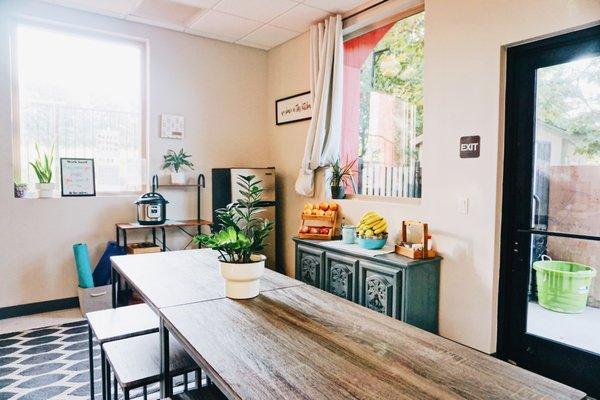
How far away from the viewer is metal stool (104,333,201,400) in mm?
1683

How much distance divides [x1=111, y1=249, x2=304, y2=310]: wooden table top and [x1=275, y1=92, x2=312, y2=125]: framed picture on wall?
2281 mm

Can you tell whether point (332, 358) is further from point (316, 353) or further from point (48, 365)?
point (48, 365)

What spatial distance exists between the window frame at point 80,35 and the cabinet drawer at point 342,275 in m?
2.24

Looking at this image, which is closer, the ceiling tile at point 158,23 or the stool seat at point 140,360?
the stool seat at point 140,360

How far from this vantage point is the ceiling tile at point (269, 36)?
175 inches

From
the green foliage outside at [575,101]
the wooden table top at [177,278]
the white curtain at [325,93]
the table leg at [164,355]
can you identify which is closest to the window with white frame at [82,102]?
the white curtain at [325,93]

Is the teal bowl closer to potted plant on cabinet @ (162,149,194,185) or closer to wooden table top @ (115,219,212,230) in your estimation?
wooden table top @ (115,219,212,230)

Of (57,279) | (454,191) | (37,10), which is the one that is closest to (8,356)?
(57,279)

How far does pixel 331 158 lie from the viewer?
4.09 m

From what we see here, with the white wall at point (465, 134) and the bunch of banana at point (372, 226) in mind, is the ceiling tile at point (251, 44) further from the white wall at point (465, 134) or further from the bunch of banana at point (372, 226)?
the bunch of banana at point (372, 226)

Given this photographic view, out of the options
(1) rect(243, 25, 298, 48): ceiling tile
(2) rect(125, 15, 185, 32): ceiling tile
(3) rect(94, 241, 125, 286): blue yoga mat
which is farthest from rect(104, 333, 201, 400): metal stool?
(1) rect(243, 25, 298, 48): ceiling tile

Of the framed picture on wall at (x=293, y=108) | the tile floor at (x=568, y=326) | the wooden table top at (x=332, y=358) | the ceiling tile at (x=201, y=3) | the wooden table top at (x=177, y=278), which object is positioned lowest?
the tile floor at (x=568, y=326)

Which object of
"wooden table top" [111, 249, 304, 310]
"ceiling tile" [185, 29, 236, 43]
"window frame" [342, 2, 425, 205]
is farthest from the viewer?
"ceiling tile" [185, 29, 236, 43]

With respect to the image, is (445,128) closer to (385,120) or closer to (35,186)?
(385,120)
